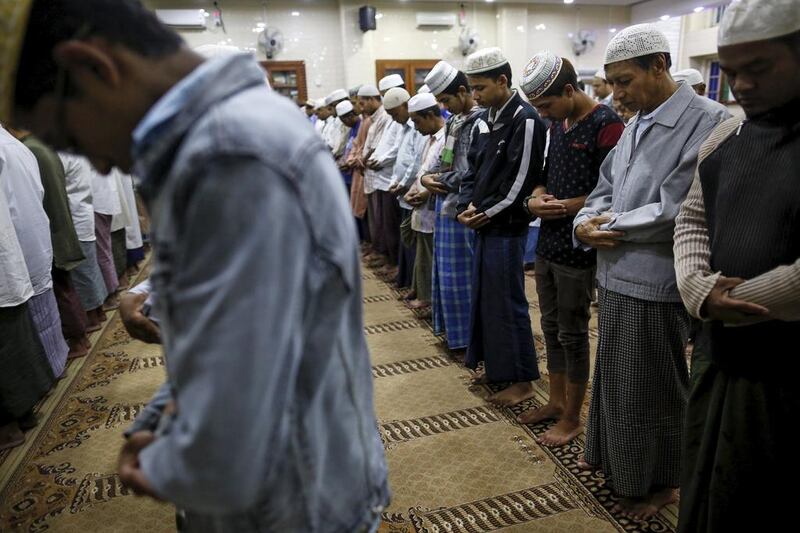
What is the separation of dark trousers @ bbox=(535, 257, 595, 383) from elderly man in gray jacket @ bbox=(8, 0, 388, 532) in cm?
175

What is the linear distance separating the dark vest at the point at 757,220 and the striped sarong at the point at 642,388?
0.41 m

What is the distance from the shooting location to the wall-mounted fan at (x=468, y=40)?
984cm

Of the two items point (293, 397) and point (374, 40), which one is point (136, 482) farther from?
point (374, 40)

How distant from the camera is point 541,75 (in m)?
2.17

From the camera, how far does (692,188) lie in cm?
148

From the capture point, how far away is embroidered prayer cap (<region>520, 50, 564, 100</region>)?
85.1 inches

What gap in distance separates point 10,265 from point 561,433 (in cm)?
261

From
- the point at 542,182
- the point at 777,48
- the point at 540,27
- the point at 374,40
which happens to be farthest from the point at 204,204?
the point at 540,27

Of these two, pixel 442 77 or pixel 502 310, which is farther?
pixel 442 77

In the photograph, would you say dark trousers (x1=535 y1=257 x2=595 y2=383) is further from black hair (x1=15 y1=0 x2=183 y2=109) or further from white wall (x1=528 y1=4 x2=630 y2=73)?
white wall (x1=528 y1=4 x2=630 y2=73)

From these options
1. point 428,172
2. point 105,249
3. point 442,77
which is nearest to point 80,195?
point 105,249

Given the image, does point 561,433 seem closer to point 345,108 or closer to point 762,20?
point 762,20

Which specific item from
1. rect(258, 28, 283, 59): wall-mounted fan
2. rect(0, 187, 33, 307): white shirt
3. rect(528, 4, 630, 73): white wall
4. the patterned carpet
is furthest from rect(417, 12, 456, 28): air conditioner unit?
rect(0, 187, 33, 307): white shirt

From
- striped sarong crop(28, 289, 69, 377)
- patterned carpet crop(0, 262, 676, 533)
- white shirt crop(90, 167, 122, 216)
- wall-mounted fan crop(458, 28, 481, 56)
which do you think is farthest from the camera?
wall-mounted fan crop(458, 28, 481, 56)
